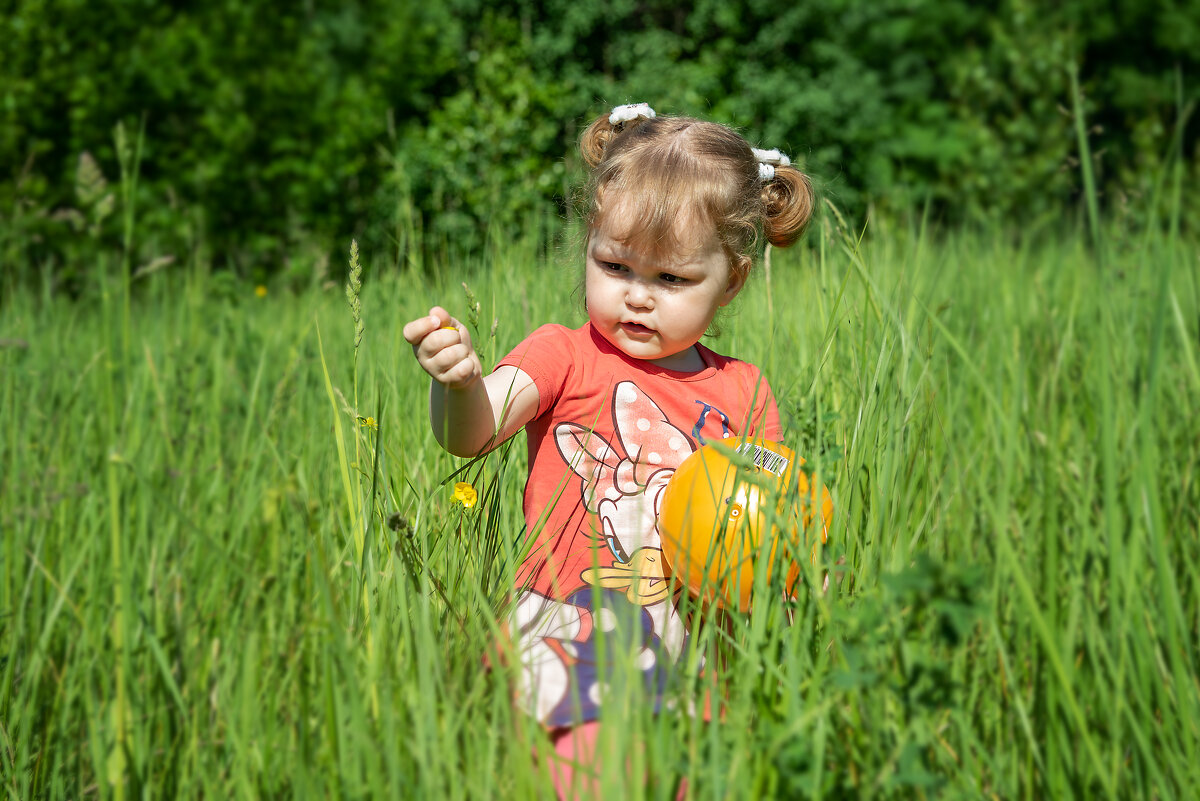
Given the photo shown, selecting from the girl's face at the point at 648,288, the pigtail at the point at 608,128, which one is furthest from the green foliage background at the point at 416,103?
the girl's face at the point at 648,288

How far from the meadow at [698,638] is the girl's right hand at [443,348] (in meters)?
0.10

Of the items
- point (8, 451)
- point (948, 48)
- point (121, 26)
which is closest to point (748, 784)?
point (8, 451)

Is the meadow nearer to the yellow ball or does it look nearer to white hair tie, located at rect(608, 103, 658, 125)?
the yellow ball

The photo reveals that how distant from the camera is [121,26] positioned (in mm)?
7406

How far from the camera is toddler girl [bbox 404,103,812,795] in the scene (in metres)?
1.47

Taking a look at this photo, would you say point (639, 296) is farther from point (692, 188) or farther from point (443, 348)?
point (443, 348)

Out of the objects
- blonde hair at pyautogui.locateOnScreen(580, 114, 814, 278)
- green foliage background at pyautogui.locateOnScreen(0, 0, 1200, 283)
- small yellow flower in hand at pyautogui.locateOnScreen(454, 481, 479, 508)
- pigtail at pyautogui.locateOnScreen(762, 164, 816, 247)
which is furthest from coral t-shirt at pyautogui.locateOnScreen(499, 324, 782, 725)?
green foliage background at pyautogui.locateOnScreen(0, 0, 1200, 283)

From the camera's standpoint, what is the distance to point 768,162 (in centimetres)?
199

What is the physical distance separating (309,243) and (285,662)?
207 inches

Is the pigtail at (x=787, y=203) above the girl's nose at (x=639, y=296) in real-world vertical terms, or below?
above

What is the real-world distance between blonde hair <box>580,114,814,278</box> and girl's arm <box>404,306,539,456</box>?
37 cm

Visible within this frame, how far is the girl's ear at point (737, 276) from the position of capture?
72.1 inches

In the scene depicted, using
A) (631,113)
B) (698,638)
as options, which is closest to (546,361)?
(698,638)

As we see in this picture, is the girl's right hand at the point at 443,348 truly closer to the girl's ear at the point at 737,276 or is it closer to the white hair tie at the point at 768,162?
the girl's ear at the point at 737,276
